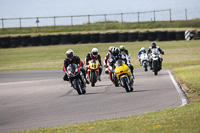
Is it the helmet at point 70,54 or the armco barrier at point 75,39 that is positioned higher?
the helmet at point 70,54

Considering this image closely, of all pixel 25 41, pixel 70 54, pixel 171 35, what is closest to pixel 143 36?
pixel 171 35

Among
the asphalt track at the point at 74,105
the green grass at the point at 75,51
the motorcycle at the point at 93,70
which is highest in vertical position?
the motorcycle at the point at 93,70

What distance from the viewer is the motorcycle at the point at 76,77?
1552cm

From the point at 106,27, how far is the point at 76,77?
4416 cm

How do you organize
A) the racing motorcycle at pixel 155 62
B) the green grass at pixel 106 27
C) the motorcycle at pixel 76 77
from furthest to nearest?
the green grass at pixel 106 27
the racing motorcycle at pixel 155 62
the motorcycle at pixel 76 77

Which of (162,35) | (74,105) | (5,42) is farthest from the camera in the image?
(5,42)

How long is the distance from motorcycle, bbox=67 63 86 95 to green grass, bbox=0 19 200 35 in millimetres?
40645

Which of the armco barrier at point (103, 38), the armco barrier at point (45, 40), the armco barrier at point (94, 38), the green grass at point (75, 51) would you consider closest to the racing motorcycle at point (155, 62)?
the green grass at point (75, 51)

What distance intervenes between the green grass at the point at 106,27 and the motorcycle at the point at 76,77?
40.6 m

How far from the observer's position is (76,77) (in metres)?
15.6

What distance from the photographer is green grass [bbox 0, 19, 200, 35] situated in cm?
5644

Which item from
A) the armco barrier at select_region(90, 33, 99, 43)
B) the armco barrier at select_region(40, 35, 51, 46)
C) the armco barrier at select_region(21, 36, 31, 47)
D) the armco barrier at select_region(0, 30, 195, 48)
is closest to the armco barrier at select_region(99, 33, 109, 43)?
the armco barrier at select_region(0, 30, 195, 48)

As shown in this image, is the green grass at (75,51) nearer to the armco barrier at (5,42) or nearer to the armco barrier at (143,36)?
the armco barrier at (143,36)

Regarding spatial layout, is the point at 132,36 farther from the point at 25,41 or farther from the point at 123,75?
the point at 123,75
